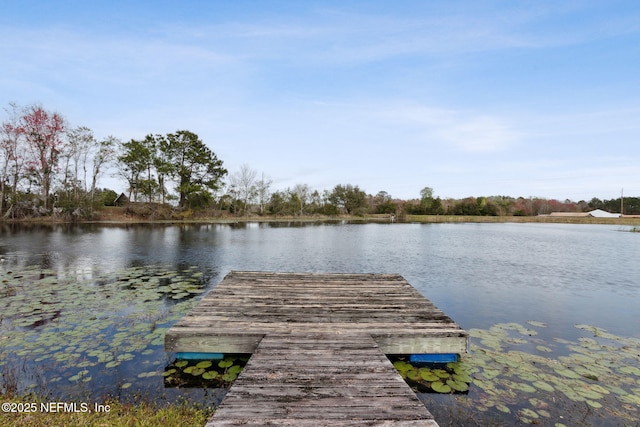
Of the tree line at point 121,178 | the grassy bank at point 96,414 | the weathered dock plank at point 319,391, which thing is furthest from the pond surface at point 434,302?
the tree line at point 121,178

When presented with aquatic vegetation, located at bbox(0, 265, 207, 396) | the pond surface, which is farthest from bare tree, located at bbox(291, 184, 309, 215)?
aquatic vegetation, located at bbox(0, 265, 207, 396)

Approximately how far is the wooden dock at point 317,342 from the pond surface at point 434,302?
669 mm

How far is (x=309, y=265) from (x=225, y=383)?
8046 mm

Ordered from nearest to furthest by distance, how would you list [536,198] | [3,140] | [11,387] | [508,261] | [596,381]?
[11,387]
[596,381]
[508,261]
[3,140]
[536,198]

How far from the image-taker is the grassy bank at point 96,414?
269cm

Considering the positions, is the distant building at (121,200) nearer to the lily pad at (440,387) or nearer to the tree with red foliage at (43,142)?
the tree with red foliage at (43,142)

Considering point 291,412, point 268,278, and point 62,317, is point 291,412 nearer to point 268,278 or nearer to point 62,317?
point 268,278

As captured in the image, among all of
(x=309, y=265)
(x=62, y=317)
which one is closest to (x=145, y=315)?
(x=62, y=317)

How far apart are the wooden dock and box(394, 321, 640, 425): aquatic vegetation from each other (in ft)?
1.56

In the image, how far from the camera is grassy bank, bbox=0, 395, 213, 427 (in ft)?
8.83

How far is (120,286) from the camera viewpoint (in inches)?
324

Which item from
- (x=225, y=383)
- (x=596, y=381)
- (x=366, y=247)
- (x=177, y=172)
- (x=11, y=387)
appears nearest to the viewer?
(x=11, y=387)

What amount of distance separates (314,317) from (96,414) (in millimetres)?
2677

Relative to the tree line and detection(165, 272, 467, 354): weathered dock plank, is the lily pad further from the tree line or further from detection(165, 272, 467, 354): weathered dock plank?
the tree line
